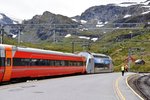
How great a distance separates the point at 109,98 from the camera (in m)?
26.2

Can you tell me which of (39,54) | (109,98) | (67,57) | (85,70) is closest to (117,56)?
(85,70)

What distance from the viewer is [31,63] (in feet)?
142

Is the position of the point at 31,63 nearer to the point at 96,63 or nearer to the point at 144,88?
the point at 144,88

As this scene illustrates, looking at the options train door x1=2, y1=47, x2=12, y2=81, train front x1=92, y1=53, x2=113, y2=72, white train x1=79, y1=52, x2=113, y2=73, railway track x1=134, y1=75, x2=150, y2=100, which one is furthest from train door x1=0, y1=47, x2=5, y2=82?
train front x1=92, y1=53, x2=113, y2=72

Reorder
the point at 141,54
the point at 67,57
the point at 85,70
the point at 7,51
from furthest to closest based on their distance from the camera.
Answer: the point at 141,54 < the point at 85,70 < the point at 67,57 < the point at 7,51

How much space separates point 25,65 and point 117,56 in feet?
460

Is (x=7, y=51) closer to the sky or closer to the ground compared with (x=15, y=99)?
closer to the sky

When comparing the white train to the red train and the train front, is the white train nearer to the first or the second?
the train front

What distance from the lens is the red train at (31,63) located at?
36.5 meters

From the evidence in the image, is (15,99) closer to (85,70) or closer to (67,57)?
(67,57)

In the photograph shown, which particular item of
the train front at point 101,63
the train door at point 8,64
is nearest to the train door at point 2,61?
the train door at point 8,64

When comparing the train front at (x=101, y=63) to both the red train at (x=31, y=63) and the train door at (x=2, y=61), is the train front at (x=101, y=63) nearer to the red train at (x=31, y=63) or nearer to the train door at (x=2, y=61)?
the red train at (x=31, y=63)

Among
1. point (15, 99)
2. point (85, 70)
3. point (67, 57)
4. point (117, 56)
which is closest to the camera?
point (15, 99)

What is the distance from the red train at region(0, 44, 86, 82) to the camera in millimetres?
36531
